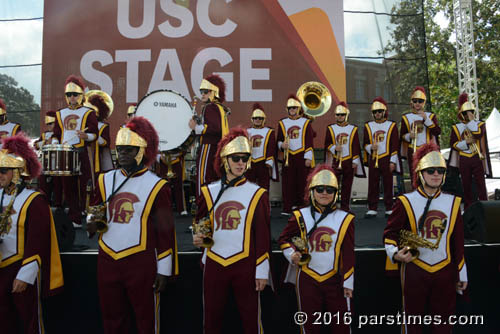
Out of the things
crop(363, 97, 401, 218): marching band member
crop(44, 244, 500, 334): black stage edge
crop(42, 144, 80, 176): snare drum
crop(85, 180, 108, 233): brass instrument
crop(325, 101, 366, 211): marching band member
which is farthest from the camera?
crop(325, 101, 366, 211): marching band member

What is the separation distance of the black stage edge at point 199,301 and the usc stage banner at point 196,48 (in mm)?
6224

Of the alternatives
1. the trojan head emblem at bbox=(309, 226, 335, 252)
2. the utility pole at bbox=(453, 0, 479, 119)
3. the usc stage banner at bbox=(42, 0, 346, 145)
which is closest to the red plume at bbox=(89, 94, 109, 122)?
the usc stage banner at bbox=(42, 0, 346, 145)

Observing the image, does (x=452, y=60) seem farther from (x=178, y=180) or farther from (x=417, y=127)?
(x=178, y=180)

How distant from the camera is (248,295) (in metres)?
3.23

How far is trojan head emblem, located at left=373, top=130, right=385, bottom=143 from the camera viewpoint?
274 inches

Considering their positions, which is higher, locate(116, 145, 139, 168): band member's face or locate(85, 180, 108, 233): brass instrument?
locate(116, 145, 139, 168): band member's face

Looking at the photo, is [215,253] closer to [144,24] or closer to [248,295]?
[248,295]

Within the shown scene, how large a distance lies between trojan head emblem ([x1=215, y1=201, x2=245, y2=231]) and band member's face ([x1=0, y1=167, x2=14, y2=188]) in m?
1.64

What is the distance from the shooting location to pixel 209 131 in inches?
201

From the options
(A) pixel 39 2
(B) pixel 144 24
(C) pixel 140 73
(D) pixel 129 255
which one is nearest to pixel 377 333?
(D) pixel 129 255

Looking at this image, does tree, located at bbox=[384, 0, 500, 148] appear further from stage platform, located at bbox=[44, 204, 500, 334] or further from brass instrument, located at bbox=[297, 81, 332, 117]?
stage platform, located at bbox=[44, 204, 500, 334]

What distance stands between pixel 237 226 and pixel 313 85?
5.35 m

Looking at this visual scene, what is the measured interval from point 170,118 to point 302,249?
8.71 ft

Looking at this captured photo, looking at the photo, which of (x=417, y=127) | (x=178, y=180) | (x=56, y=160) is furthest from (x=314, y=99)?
(x=56, y=160)
